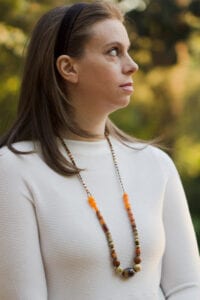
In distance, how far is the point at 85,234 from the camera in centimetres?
192

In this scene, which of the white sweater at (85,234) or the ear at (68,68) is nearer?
the white sweater at (85,234)

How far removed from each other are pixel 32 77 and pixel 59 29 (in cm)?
15

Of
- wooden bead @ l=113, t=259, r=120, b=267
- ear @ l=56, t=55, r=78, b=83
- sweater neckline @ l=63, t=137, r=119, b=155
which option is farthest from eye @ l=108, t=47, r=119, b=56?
wooden bead @ l=113, t=259, r=120, b=267

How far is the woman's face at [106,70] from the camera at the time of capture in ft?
6.63

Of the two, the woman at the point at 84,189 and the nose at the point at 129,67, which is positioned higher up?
the nose at the point at 129,67

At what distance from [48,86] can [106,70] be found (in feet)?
0.55

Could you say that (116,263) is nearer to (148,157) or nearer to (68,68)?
(148,157)

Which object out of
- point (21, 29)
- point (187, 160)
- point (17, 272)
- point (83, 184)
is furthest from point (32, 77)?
point (187, 160)

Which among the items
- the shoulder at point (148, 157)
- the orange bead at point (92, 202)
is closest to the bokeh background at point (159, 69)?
the shoulder at point (148, 157)

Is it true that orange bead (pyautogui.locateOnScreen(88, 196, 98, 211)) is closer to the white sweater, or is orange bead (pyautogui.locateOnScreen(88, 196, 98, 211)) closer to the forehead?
the white sweater

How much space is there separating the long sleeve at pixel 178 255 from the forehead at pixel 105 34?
44 centimetres

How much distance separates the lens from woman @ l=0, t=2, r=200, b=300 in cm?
191

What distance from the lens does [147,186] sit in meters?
2.13

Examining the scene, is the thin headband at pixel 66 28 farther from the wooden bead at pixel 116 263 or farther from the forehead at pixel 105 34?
the wooden bead at pixel 116 263
